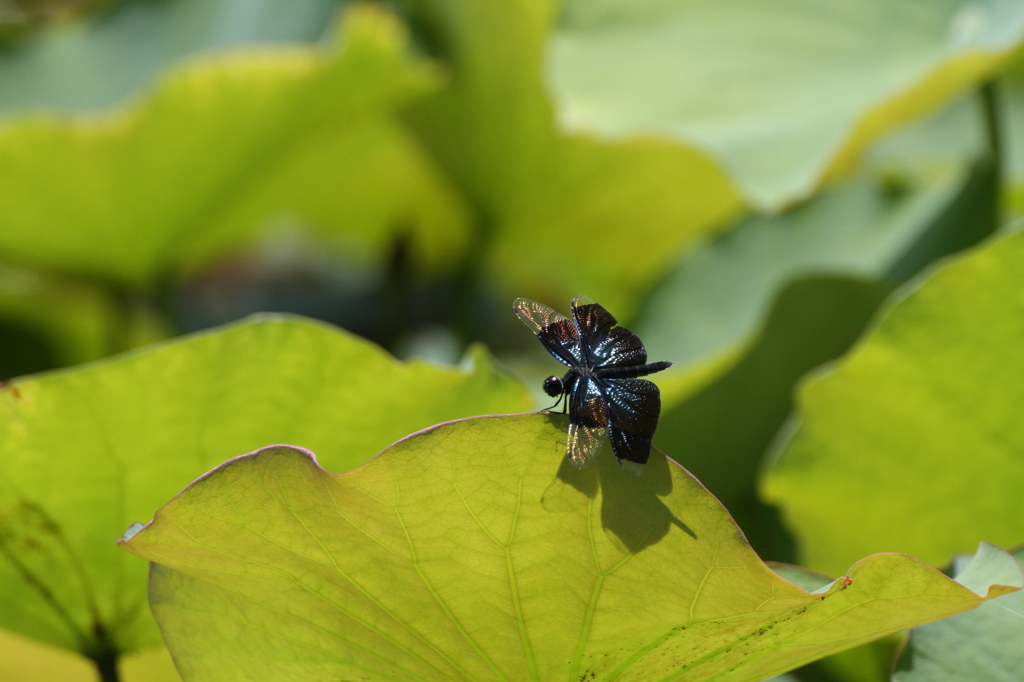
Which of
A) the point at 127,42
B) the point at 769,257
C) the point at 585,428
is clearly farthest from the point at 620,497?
the point at 127,42

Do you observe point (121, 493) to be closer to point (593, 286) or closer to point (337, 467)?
point (337, 467)

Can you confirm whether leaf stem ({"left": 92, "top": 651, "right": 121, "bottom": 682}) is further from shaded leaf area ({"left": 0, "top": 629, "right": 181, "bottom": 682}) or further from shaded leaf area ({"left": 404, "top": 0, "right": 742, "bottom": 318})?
shaded leaf area ({"left": 404, "top": 0, "right": 742, "bottom": 318})

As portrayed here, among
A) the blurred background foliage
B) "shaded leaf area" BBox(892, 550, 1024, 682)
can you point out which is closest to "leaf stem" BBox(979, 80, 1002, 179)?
the blurred background foliage

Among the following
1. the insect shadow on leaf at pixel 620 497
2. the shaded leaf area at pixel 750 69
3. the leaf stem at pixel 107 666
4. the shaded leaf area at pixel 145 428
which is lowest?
the leaf stem at pixel 107 666

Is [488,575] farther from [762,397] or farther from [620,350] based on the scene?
[762,397]

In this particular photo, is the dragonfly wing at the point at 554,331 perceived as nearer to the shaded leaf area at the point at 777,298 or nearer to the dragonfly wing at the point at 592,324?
the dragonfly wing at the point at 592,324

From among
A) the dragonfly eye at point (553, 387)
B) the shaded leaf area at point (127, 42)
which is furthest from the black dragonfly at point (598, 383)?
the shaded leaf area at point (127, 42)
